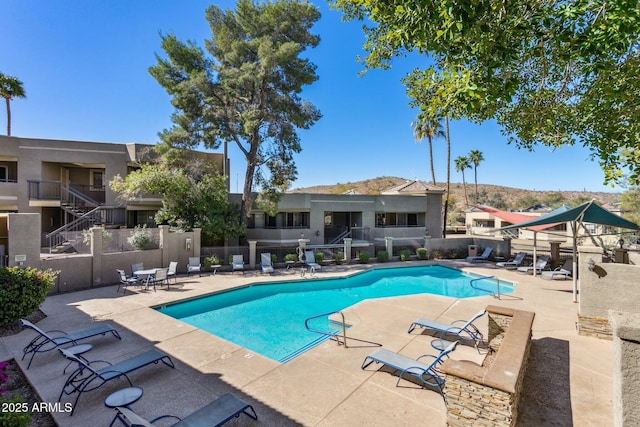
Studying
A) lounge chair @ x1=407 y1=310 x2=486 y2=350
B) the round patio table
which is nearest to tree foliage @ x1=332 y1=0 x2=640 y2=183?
lounge chair @ x1=407 y1=310 x2=486 y2=350

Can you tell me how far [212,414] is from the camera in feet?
13.5

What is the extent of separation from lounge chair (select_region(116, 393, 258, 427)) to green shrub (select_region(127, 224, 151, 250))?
11529mm

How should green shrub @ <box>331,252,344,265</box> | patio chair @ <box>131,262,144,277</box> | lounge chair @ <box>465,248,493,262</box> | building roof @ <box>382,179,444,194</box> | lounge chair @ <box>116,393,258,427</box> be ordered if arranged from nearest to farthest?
lounge chair @ <box>116,393,258,427</box> → patio chair @ <box>131,262,144,277</box> → green shrub @ <box>331,252,344,265</box> → lounge chair @ <box>465,248,493,262</box> → building roof @ <box>382,179,444,194</box>

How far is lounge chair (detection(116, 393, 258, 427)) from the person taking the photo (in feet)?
12.2

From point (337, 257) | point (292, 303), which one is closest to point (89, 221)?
point (292, 303)

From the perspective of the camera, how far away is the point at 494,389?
355 cm

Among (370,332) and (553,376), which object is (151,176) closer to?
(370,332)

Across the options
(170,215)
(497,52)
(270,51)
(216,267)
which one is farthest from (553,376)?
(270,51)

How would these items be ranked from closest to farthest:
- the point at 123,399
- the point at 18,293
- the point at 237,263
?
the point at 123,399
the point at 18,293
the point at 237,263

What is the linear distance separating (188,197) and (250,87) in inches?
309

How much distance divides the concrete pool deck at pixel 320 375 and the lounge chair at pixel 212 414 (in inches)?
11.3

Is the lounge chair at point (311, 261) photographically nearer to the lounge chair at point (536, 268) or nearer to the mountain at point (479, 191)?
the lounge chair at point (536, 268)

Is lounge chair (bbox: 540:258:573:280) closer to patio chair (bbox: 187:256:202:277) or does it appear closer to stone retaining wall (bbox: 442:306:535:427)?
stone retaining wall (bbox: 442:306:535:427)

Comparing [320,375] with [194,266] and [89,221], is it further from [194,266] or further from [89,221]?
[89,221]
